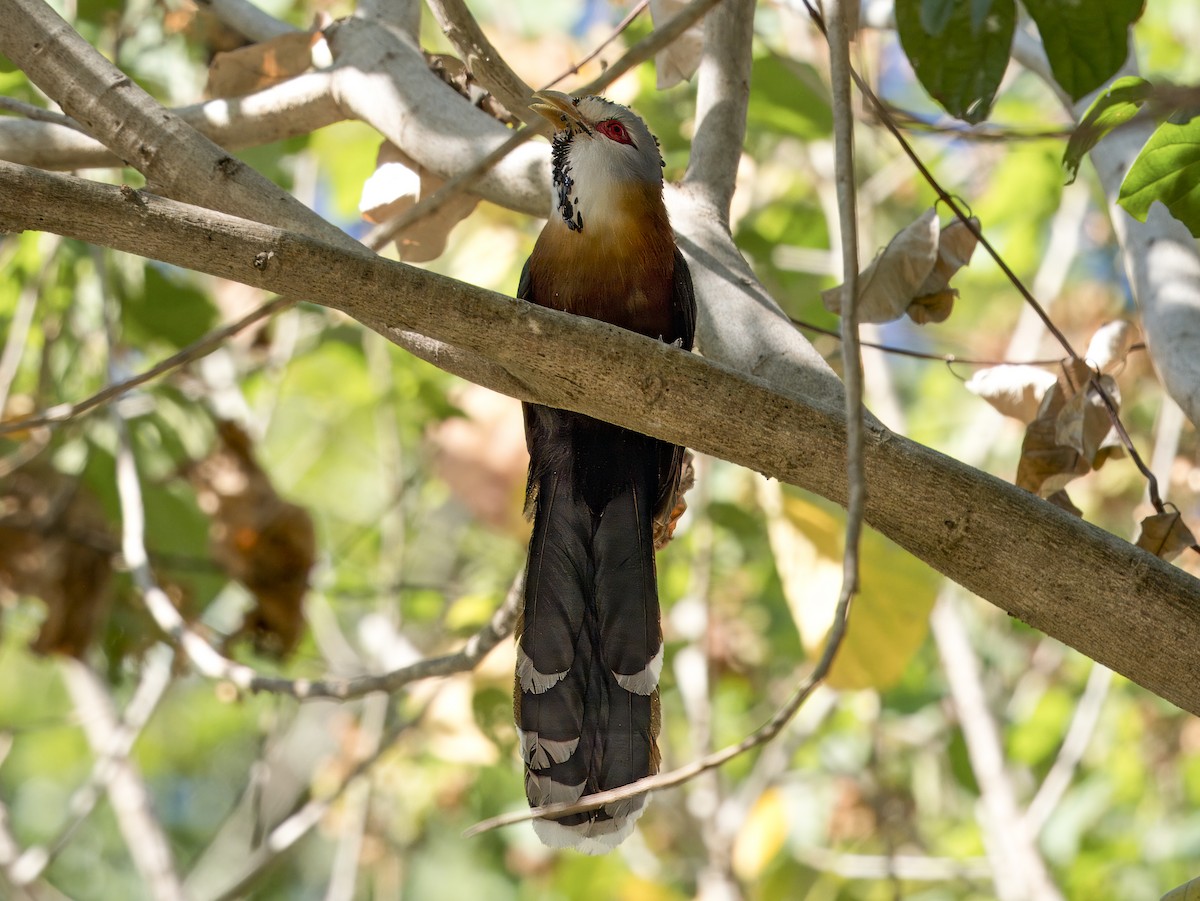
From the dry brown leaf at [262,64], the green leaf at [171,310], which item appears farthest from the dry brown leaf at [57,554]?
the dry brown leaf at [262,64]

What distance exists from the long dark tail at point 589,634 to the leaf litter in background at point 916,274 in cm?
61

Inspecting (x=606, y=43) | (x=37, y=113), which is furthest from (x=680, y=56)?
(x=37, y=113)

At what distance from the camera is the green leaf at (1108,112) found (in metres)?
1.79

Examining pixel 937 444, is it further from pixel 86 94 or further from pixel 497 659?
pixel 86 94

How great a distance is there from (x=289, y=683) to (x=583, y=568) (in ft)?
2.46

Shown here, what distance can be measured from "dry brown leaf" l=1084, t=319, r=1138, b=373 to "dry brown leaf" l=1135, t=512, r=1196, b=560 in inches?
15.0

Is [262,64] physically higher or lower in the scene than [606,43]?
higher

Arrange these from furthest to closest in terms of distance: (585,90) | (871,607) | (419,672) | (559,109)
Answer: (871,607)
(559,109)
(419,672)
(585,90)

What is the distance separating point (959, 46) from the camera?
6.23 ft

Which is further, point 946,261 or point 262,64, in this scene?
point 262,64

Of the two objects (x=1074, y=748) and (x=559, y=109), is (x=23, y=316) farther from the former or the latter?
(x=1074, y=748)

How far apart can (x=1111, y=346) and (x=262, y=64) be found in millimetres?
1950

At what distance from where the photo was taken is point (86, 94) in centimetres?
196

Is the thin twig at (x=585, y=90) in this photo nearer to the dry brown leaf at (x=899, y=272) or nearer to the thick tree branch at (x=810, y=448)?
the thick tree branch at (x=810, y=448)
